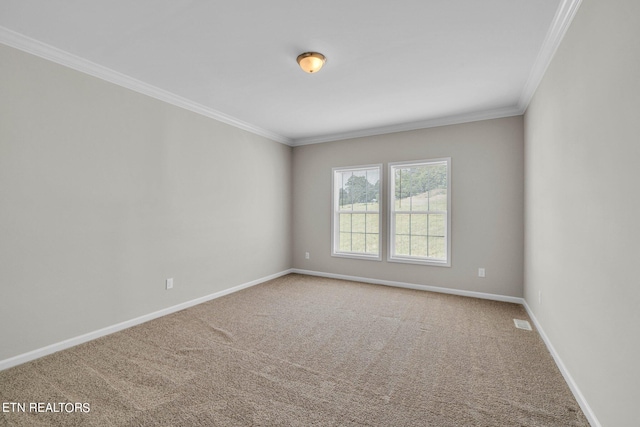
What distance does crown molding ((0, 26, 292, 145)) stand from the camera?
2.32 m

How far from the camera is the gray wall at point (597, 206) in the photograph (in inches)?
52.0

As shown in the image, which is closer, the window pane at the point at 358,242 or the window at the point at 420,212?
the window at the point at 420,212

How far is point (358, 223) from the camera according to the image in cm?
522

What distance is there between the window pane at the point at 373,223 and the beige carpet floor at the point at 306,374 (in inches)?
68.9

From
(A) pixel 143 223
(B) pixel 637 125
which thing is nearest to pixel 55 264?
(A) pixel 143 223

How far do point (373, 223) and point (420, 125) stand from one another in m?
1.75

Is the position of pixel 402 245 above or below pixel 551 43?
below

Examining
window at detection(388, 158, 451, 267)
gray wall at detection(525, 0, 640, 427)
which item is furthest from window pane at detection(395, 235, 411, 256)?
gray wall at detection(525, 0, 640, 427)

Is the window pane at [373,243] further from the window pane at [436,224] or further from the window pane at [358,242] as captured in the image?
the window pane at [436,224]

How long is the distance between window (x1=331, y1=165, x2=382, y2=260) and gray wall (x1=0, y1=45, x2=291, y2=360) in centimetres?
188

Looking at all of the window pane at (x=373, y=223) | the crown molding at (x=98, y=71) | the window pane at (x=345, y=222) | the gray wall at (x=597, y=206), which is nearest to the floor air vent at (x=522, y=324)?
the gray wall at (x=597, y=206)

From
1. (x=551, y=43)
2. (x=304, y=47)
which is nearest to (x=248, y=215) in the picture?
(x=304, y=47)

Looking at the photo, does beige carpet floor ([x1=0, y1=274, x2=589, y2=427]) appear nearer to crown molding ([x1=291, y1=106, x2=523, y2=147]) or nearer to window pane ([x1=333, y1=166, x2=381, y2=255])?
window pane ([x1=333, y1=166, x2=381, y2=255])

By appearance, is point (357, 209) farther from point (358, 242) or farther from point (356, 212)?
point (358, 242)
